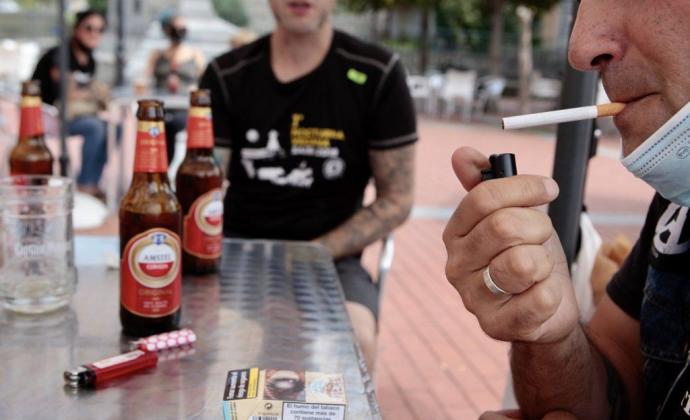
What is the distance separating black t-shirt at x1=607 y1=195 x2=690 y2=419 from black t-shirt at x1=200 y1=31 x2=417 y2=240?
1.29m

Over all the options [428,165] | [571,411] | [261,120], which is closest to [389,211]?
[261,120]

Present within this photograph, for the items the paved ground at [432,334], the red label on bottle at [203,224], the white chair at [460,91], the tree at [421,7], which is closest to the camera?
the red label on bottle at [203,224]

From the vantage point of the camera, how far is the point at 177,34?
720 centimetres

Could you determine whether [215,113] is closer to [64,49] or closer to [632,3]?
[632,3]

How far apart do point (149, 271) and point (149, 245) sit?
0.05 meters

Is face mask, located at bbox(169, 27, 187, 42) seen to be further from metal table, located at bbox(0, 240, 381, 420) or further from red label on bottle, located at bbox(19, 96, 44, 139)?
metal table, located at bbox(0, 240, 381, 420)

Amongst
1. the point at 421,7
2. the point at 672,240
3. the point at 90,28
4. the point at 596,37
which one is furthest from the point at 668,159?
the point at 421,7

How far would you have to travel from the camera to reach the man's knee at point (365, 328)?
6.77 ft

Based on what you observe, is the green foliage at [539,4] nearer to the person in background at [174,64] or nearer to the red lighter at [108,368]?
the person in background at [174,64]

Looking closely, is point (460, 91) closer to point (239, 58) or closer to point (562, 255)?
point (239, 58)

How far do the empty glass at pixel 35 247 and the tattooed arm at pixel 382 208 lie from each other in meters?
1.12

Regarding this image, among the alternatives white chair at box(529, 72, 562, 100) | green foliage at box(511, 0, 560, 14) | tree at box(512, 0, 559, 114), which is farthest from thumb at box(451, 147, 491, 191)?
white chair at box(529, 72, 562, 100)

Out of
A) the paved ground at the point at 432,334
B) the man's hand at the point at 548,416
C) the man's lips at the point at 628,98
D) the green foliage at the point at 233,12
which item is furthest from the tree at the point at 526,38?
the man's lips at the point at 628,98

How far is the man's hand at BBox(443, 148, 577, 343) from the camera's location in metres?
1.05
